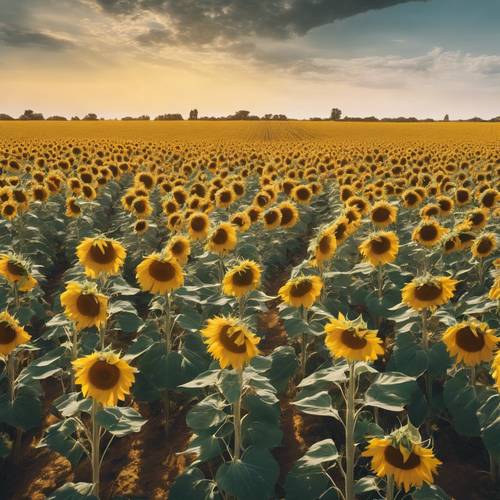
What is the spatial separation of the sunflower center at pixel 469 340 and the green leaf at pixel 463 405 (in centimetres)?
47

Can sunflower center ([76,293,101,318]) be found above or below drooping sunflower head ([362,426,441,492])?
above

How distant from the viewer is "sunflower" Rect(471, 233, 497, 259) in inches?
230

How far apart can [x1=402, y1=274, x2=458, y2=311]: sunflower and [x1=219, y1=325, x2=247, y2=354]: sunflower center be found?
1836 millimetres

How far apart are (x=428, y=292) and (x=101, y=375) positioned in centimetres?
286

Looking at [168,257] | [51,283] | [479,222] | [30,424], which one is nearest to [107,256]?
[168,257]

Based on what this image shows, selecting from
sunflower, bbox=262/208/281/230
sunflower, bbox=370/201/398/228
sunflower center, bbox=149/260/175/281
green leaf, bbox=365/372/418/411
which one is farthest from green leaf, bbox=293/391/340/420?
sunflower, bbox=262/208/281/230

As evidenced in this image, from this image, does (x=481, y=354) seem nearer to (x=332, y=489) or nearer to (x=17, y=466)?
(x=332, y=489)

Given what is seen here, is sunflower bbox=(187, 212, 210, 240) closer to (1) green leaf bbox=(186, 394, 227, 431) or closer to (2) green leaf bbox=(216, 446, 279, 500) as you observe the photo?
(1) green leaf bbox=(186, 394, 227, 431)

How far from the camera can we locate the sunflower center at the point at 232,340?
136 inches

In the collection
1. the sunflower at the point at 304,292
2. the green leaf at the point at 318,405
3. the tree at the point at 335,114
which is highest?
the tree at the point at 335,114

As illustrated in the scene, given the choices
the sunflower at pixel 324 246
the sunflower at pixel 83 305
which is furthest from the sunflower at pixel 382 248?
the sunflower at pixel 83 305

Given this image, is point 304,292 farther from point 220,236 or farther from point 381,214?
point 381,214

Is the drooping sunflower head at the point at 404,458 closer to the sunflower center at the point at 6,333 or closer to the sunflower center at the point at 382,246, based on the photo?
the sunflower center at the point at 6,333

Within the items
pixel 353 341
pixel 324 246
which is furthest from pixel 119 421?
pixel 324 246
